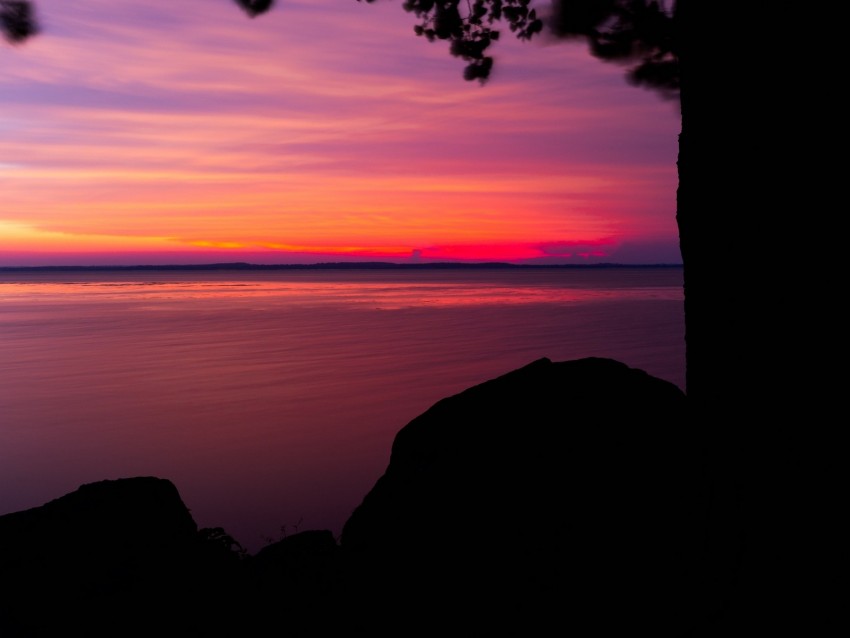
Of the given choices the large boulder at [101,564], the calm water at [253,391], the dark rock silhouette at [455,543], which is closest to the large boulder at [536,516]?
the dark rock silhouette at [455,543]

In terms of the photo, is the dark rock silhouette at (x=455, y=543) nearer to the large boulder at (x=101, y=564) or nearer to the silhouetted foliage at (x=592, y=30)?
the large boulder at (x=101, y=564)

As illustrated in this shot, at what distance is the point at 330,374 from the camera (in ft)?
54.7

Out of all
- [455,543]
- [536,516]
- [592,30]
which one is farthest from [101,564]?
[592,30]

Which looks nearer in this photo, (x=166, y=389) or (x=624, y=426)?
(x=624, y=426)

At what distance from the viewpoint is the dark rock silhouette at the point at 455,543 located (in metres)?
3.75

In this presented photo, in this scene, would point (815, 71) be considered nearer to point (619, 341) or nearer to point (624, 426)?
point (624, 426)

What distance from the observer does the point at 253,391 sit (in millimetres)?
14500

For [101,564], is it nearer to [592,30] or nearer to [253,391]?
[592,30]

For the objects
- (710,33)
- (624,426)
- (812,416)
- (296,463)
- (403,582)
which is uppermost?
(710,33)

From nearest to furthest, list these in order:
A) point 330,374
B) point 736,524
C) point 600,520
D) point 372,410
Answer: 1. point 736,524
2. point 600,520
3. point 372,410
4. point 330,374

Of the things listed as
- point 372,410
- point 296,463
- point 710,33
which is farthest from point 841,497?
point 372,410

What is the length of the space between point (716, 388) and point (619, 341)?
2071cm

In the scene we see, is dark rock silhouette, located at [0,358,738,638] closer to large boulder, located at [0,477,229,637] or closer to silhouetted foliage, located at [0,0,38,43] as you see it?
large boulder, located at [0,477,229,637]

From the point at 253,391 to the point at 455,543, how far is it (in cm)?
1106
